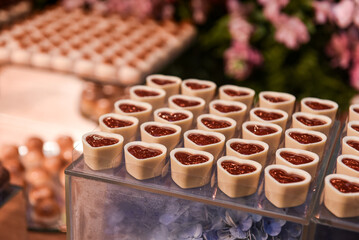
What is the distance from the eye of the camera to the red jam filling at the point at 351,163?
2.92ft

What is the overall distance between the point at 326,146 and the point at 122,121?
45cm

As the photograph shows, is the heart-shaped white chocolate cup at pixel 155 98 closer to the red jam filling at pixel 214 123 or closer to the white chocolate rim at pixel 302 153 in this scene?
the red jam filling at pixel 214 123

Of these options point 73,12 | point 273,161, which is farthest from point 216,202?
point 73,12

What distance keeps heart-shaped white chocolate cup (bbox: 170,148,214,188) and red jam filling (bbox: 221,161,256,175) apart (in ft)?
0.10

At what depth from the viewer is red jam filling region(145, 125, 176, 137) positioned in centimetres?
101

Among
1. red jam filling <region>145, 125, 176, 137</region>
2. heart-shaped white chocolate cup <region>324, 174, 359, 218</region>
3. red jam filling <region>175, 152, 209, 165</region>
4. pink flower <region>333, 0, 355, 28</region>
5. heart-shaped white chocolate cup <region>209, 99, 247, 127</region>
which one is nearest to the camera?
heart-shaped white chocolate cup <region>324, 174, 359, 218</region>

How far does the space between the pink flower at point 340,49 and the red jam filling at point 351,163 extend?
136 centimetres

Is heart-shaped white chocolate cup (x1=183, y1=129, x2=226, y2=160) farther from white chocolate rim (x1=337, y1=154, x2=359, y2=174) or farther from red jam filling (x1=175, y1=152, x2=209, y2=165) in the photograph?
white chocolate rim (x1=337, y1=154, x2=359, y2=174)

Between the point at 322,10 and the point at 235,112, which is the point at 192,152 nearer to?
the point at 235,112

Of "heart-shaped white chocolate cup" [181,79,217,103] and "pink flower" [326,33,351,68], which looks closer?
"heart-shaped white chocolate cup" [181,79,217,103]

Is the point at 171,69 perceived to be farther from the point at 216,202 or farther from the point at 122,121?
the point at 216,202

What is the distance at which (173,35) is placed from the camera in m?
2.49

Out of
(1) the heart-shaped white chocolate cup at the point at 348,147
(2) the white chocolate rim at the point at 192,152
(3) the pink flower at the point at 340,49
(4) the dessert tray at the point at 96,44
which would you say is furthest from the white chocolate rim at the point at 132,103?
(3) the pink flower at the point at 340,49

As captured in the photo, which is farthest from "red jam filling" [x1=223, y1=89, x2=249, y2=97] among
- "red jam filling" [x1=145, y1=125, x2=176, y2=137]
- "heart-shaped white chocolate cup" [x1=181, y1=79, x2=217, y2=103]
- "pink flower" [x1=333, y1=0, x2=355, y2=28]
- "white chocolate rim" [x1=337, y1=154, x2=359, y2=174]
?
"pink flower" [x1=333, y1=0, x2=355, y2=28]
